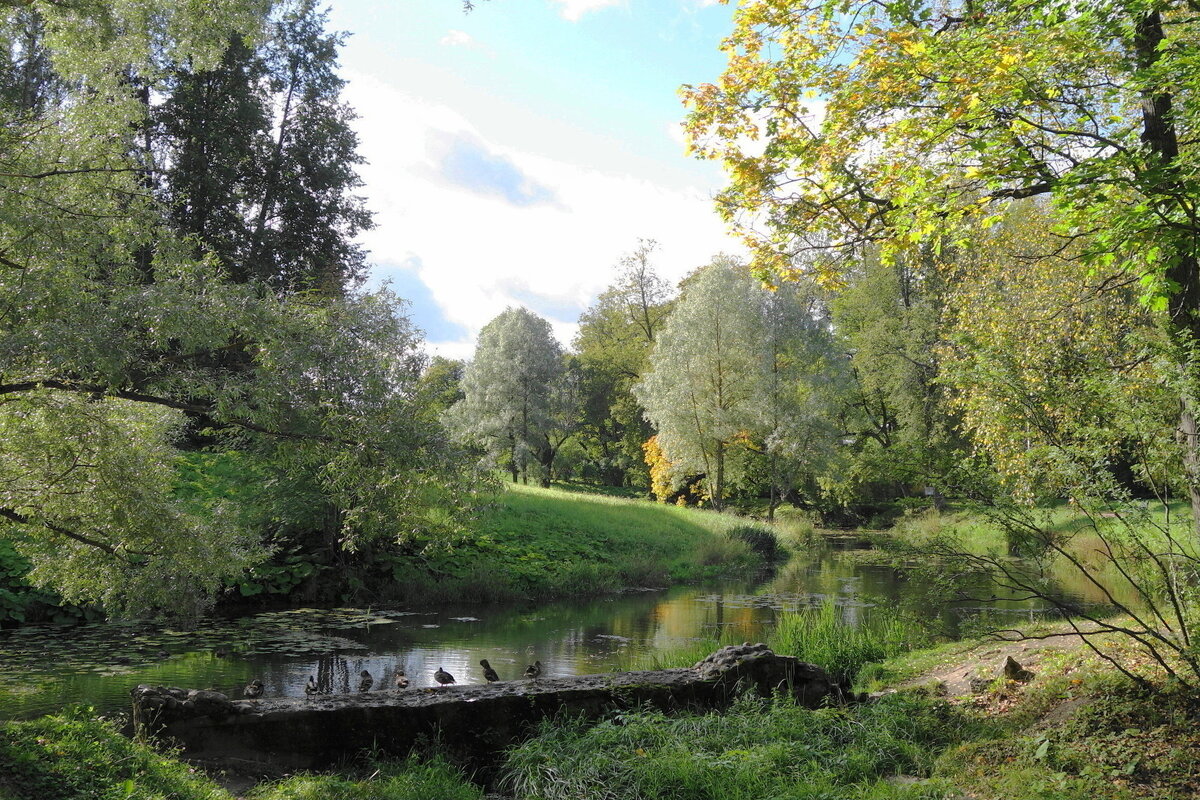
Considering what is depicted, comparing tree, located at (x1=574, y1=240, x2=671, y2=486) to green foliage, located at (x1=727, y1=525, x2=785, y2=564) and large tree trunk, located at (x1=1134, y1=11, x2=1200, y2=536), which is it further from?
large tree trunk, located at (x1=1134, y1=11, x2=1200, y2=536)

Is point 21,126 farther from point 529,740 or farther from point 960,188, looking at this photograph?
point 960,188

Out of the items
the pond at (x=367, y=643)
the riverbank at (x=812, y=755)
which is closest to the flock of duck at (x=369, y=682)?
the pond at (x=367, y=643)

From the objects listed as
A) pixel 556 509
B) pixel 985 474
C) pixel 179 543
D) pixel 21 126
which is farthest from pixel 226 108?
pixel 985 474

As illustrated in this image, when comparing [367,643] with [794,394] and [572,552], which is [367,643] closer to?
[572,552]

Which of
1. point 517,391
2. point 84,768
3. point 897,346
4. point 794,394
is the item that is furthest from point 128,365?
point 517,391

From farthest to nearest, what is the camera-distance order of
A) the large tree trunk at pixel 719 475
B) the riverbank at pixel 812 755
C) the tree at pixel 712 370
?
the large tree trunk at pixel 719 475
the tree at pixel 712 370
the riverbank at pixel 812 755

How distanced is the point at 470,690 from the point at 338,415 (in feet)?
10.2

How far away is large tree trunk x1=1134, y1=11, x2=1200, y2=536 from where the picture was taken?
609cm

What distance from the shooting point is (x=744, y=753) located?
6.43 m

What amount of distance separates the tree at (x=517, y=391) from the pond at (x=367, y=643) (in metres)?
25.8

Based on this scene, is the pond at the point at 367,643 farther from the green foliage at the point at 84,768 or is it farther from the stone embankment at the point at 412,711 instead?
the green foliage at the point at 84,768

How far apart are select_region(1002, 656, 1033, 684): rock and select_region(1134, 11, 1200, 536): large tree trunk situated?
6.46 ft

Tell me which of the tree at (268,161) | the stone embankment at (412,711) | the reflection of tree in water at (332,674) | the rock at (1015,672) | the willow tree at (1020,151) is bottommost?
the reflection of tree in water at (332,674)

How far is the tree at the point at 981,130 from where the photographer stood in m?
6.33
